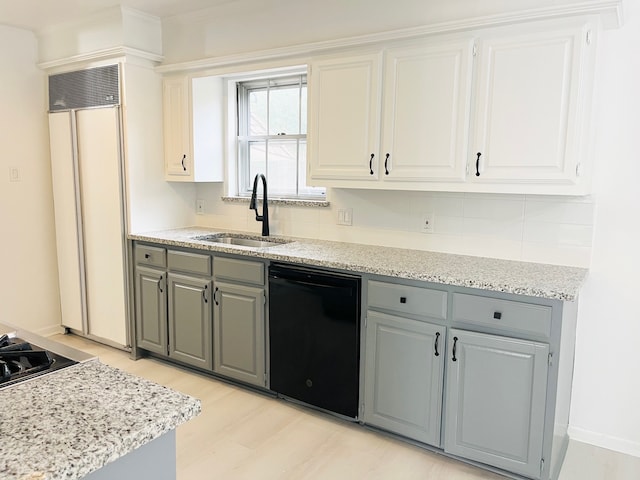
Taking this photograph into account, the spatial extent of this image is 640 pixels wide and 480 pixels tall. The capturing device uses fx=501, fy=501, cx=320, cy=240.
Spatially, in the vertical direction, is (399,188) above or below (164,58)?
below

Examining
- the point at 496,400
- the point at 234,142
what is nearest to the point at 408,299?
the point at 496,400

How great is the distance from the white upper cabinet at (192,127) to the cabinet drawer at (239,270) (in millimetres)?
877

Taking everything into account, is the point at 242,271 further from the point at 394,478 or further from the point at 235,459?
the point at 394,478

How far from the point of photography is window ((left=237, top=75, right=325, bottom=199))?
3.62 meters

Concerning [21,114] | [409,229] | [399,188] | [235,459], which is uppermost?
[21,114]

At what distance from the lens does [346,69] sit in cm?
284

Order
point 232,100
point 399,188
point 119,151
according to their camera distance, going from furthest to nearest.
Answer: point 232,100 → point 119,151 → point 399,188

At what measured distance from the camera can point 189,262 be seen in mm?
3314

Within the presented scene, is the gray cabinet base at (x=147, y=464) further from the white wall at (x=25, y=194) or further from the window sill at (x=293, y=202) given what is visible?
the white wall at (x=25, y=194)

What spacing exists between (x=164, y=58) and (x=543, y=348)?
10.5 ft

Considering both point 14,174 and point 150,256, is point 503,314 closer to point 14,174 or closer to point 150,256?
point 150,256

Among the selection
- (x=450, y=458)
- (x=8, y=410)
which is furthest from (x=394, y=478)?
(x=8, y=410)

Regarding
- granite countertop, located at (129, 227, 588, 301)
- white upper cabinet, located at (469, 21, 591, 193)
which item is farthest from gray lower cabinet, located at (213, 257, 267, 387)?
white upper cabinet, located at (469, 21, 591, 193)

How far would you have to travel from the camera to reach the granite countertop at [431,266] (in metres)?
2.20
